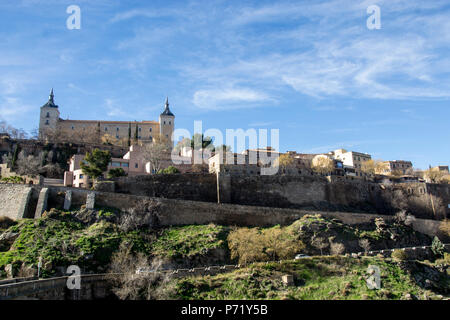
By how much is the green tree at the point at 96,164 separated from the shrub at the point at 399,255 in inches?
1278

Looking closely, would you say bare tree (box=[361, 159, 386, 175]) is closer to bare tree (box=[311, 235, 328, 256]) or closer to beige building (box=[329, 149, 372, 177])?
beige building (box=[329, 149, 372, 177])

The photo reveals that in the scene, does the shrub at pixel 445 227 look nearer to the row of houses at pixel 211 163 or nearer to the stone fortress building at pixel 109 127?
the row of houses at pixel 211 163

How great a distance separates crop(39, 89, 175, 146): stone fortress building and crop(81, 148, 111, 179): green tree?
32.9 m

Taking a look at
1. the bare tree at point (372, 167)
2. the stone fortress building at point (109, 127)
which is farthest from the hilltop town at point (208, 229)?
the bare tree at point (372, 167)

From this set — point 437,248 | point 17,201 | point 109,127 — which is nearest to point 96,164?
point 17,201

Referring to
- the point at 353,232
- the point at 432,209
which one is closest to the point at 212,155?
the point at 353,232

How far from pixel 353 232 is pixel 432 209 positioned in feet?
70.2

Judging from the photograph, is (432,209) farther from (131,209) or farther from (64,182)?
(64,182)

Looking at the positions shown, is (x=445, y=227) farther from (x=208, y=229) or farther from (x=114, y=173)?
(x=114, y=173)

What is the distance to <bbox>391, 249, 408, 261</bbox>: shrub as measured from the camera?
1511 inches

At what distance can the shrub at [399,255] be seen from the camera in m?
38.4

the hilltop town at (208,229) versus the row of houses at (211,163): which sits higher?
the row of houses at (211,163)

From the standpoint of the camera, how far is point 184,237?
3847cm

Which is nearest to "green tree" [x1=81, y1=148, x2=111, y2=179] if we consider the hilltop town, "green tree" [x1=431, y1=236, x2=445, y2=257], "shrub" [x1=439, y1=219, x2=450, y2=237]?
the hilltop town
